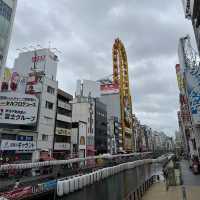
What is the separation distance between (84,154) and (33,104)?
24.8m

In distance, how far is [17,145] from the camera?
35.0 meters

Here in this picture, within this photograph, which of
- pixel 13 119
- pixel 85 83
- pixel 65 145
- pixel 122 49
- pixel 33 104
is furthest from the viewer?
pixel 122 49

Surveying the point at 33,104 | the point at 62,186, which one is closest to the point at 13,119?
the point at 33,104

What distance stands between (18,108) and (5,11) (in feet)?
61.8

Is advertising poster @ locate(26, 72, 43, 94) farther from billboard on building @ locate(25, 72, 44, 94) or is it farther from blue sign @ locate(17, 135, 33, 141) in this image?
blue sign @ locate(17, 135, 33, 141)

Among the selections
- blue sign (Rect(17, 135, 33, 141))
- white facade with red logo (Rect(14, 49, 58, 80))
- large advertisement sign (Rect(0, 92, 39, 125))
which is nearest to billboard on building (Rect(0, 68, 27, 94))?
large advertisement sign (Rect(0, 92, 39, 125))

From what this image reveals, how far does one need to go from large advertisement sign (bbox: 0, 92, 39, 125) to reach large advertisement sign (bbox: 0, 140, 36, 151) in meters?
3.52

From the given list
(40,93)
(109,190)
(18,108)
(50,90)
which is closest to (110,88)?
(50,90)

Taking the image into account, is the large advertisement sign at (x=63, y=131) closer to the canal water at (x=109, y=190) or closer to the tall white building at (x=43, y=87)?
the tall white building at (x=43, y=87)

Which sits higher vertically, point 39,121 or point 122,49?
point 122,49

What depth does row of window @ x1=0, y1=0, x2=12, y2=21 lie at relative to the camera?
40250 millimetres

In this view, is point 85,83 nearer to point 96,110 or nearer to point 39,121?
point 96,110

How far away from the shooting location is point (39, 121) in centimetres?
4147

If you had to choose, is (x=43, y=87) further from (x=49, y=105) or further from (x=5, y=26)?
(x=5, y=26)
